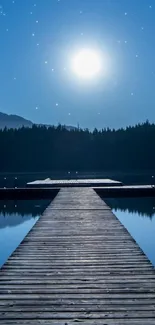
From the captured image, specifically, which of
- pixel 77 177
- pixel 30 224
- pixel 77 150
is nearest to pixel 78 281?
pixel 30 224

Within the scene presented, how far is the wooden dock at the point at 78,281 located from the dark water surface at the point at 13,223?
7893mm

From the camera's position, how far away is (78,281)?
451cm

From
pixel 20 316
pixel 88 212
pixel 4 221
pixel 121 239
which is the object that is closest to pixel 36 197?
pixel 4 221

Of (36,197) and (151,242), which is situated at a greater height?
(36,197)

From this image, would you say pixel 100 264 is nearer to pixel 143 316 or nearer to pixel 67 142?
pixel 143 316

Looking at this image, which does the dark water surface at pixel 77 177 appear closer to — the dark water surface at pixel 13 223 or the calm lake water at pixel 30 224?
the dark water surface at pixel 13 223

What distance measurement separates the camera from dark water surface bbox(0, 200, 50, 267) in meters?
16.8

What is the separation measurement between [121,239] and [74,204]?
5808 mm

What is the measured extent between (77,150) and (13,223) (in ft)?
205

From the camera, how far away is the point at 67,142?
85.6 metres

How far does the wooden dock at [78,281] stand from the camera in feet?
11.4

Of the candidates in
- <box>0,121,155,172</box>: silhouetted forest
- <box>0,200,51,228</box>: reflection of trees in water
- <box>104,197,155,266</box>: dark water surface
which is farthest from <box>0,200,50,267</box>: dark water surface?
<box>0,121,155,172</box>: silhouetted forest

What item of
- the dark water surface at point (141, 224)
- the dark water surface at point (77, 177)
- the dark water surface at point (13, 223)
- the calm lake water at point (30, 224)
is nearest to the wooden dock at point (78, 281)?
the calm lake water at point (30, 224)

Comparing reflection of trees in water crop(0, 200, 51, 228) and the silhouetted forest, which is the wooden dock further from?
the silhouetted forest
